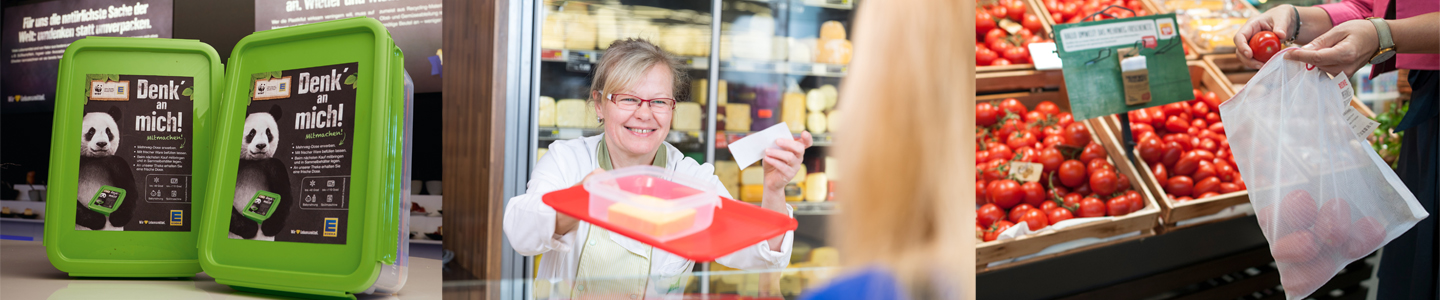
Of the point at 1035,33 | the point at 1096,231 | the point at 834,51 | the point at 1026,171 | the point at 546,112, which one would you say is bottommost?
the point at 1096,231

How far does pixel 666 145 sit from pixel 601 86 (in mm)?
124

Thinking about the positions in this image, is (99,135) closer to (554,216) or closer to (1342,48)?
(554,216)

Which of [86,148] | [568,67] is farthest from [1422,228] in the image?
[86,148]

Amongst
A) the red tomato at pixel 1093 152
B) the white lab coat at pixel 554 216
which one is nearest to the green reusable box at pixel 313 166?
the white lab coat at pixel 554 216

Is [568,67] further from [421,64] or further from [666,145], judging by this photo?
[421,64]

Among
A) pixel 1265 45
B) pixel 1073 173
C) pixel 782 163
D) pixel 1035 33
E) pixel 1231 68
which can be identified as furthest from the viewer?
pixel 1231 68

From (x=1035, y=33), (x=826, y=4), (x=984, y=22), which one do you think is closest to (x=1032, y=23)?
(x=1035, y=33)

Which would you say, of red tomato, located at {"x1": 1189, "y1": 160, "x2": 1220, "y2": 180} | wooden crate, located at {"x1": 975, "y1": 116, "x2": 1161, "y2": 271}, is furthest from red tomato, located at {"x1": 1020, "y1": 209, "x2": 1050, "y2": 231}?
red tomato, located at {"x1": 1189, "y1": 160, "x2": 1220, "y2": 180}

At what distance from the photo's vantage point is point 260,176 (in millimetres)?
1416

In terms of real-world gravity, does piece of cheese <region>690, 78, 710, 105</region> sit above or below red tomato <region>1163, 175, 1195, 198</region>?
above

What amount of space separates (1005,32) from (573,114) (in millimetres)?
2541

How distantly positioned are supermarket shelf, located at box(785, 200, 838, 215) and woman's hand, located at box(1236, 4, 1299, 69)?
1345 millimetres

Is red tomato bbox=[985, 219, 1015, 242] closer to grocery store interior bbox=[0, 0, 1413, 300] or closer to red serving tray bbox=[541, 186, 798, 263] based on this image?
grocery store interior bbox=[0, 0, 1413, 300]

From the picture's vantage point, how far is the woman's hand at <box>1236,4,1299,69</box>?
174 cm
